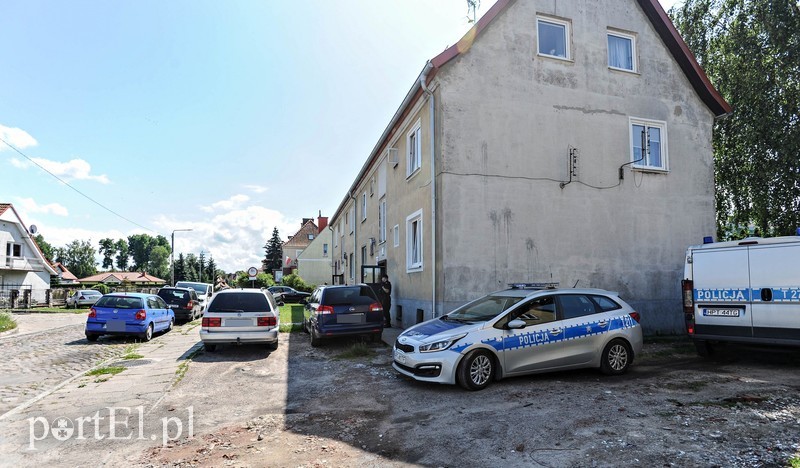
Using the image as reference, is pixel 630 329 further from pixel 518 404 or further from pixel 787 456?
pixel 787 456

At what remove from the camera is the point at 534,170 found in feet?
40.3

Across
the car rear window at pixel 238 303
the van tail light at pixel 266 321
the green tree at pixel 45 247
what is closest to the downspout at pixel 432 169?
the van tail light at pixel 266 321

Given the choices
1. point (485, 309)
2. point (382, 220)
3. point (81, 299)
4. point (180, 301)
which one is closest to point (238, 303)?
point (485, 309)

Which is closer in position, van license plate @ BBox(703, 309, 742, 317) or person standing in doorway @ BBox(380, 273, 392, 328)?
van license plate @ BBox(703, 309, 742, 317)

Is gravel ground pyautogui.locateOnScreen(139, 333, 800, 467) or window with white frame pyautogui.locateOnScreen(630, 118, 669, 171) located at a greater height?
window with white frame pyautogui.locateOnScreen(630, 118, 669, 171)

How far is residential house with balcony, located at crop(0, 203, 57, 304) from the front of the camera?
120ft

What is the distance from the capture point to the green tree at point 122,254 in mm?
134125

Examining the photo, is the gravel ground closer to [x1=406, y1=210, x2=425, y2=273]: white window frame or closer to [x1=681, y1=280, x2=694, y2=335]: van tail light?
[x1=681, y1=280, x2=694, y2=335]: van tail light

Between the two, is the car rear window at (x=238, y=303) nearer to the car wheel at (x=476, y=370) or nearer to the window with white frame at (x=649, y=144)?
the car wheel at (x=476, y=370)

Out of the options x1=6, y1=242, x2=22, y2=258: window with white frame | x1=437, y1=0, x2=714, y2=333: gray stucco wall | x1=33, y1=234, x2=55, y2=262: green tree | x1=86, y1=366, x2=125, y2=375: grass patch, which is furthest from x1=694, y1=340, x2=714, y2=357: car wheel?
x1=33, y1=234, x2=55, y2=262: green tree

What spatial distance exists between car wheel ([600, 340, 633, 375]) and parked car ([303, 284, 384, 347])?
5.20 m

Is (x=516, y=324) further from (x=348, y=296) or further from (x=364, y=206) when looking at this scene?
(x=364, y=206)

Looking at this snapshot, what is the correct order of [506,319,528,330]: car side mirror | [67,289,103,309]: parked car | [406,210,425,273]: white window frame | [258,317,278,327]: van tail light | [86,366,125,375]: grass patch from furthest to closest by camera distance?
1. [67,289,103,309]: parked car
2. [406,210,425,273]: white window frame
3. [258,317,278,327]: van tail light
4. [86,366,125,375]: grass patch
5. [506,319,528,330]: car side mirror

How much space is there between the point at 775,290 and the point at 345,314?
8.23m
